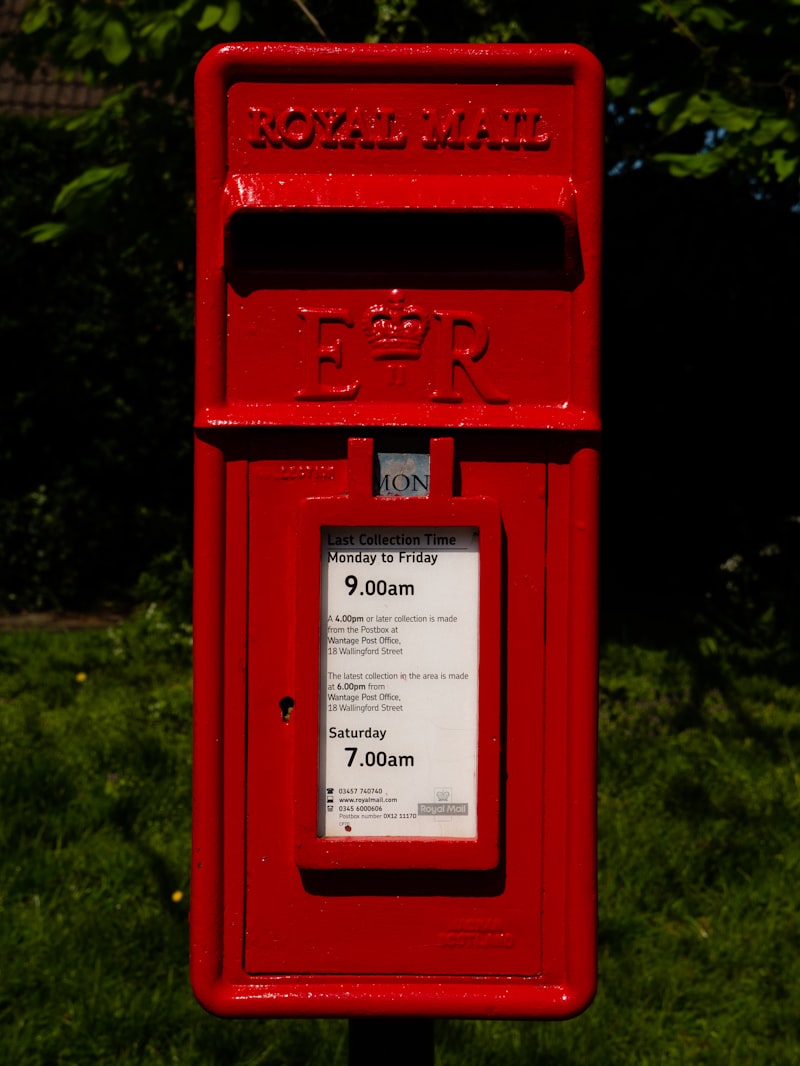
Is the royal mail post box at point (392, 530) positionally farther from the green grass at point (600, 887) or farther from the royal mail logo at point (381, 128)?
the green grass at point (600, 887)

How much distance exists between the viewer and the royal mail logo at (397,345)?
167 cm

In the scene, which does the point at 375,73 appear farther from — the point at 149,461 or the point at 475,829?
the point at 149,461

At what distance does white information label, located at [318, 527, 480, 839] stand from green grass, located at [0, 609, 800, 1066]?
1.65ft

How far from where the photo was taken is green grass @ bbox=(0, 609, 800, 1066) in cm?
284

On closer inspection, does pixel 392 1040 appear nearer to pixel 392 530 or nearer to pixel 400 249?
pixel 392 530

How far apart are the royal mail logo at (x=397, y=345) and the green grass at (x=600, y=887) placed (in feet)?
3.61

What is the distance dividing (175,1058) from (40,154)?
5.05m

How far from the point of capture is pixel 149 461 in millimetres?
6496

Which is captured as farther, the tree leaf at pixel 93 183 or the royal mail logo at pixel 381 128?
the tree leaf at pixel 93 183

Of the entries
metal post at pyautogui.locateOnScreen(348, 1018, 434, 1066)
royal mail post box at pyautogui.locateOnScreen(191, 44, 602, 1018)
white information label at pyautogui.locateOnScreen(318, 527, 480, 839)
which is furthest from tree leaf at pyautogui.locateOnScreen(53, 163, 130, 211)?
metal post at pyautogui.locateOnScreen(348, 1018, 434, 1066)

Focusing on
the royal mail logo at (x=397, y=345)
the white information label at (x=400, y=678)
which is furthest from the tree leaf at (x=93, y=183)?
the white information label at (x=400, y=678)

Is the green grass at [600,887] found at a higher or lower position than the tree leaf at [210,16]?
lower

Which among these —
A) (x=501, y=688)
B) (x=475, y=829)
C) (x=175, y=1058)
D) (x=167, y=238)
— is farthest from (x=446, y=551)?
(x=167, y=238)

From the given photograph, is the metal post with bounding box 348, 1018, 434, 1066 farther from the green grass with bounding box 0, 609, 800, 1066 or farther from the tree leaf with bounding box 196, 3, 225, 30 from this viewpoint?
the tree leaf with bounding box 196, 3, 225, 30
